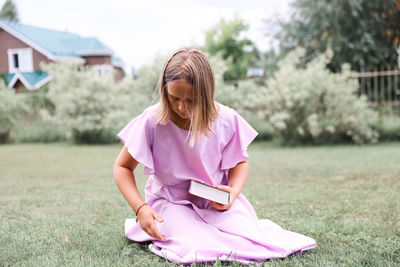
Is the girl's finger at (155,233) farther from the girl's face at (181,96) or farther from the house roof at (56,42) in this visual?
the house roof at (56,42)

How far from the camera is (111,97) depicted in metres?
13.0

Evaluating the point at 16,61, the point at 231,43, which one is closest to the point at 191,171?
the point at 16,61

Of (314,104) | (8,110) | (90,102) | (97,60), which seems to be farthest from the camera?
(97,60)

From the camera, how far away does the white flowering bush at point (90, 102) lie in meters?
12.5

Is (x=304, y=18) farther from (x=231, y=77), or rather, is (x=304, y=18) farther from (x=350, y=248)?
(x=350, y=248)

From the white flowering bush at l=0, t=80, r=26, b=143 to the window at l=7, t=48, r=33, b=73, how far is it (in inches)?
93.1

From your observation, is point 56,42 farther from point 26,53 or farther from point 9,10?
point 9,10

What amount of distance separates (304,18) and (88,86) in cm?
1105

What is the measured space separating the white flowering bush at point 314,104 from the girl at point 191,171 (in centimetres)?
756

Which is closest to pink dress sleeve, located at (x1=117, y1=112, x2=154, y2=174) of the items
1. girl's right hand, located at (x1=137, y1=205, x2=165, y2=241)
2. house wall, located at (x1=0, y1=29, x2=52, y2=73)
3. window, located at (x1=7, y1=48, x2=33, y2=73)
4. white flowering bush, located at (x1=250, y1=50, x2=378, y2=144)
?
girl's right hand, located at (x1=137, y1=205, x2=165, y2=241)

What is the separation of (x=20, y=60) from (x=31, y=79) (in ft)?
4.59

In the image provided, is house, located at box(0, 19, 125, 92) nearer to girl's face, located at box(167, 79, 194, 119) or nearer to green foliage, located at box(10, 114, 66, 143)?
green foliage, located at box(10, 114, 66, 143)

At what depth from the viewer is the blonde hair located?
2.17 metres

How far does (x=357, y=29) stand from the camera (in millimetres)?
17719
